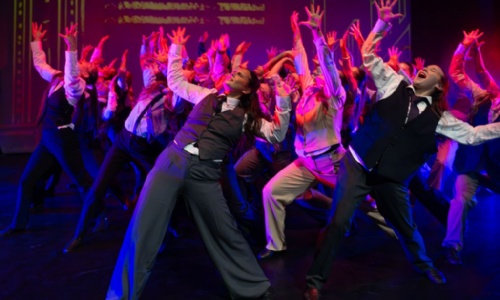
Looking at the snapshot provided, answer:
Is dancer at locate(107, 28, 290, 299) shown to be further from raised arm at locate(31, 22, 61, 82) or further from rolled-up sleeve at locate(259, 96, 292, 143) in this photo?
raised arm at locate(31, 22, 61, 82)

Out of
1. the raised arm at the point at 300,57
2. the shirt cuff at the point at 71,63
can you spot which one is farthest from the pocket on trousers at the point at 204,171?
the shirt cuff at the point at 71,63

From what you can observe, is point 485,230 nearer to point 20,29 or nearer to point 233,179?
point 233,179

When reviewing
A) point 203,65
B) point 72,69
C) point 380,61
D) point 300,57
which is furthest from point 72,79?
point 380,61

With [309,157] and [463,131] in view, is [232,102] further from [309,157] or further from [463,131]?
[463,131]

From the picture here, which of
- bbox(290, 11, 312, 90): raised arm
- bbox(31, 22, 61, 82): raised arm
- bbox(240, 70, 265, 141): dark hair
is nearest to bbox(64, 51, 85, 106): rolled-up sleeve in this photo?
bbox(31, 22, 61, 82): raised arm

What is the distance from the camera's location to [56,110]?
4.51m

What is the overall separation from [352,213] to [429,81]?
99 centimetres

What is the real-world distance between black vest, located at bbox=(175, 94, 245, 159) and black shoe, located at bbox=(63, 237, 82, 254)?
160 cm

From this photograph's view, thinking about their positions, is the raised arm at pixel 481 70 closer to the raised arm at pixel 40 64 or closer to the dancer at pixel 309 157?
the dancer at pixel 309 157

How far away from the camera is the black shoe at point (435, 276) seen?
328 cm

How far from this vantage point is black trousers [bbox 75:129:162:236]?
4.07 meters

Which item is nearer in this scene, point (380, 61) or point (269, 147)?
point (380, 61)

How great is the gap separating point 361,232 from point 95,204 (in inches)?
91.2

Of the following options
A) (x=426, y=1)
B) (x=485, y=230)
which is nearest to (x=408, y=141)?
(x=485, y=230)
